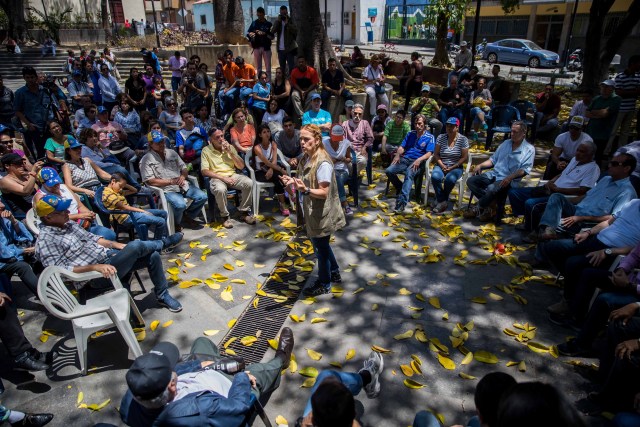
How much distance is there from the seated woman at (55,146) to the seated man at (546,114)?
9.77 m

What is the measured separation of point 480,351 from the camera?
12.7 ft

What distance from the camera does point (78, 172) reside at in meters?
5.98

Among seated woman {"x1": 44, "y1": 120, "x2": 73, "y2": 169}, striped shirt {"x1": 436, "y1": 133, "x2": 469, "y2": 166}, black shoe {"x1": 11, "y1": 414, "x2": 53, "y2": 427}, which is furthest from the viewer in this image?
striped shirt {"x1": 436, "y1": 133, "x2": 469, "y2": 166}

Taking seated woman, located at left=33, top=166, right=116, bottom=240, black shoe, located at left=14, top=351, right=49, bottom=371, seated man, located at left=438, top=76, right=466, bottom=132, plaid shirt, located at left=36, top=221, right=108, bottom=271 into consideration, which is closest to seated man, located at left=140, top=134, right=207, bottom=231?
seated woman, located at left=33, top=166, right=116, bottom=240

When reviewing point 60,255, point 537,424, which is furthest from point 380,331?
point 60,255

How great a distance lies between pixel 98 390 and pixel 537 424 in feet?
11.5

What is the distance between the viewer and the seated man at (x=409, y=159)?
692cm

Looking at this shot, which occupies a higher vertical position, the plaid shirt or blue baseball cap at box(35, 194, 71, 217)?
blue baseball cap at box(35, 194, 71, 217)

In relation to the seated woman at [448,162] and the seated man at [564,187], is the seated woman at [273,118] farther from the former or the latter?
the seated man at [564,187]

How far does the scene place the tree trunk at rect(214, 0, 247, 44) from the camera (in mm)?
16875

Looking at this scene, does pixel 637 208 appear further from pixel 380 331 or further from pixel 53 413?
pixel 53 413

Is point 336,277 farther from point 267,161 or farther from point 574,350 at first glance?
point 267,161

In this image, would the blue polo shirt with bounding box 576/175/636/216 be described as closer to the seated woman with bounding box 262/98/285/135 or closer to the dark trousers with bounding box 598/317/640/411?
the dark trousers with bounding box 598/317/640/411

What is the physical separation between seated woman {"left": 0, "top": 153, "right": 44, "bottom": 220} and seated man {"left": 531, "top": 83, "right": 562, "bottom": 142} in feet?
32.7
